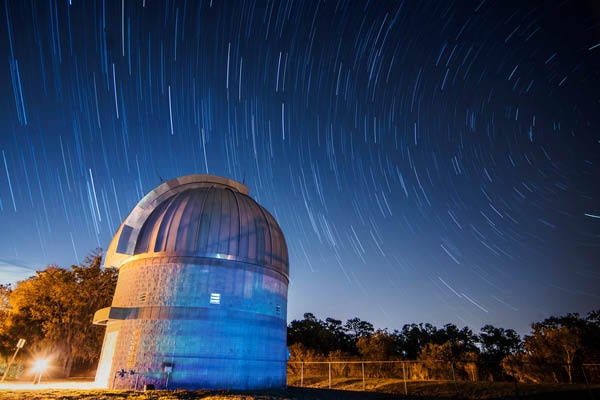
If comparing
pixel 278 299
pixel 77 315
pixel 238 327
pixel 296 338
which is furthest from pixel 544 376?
pixel 77 315

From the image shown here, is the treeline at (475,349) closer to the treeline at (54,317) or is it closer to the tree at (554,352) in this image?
the tree at (554,352)

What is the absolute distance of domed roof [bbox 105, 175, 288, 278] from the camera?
628 inches

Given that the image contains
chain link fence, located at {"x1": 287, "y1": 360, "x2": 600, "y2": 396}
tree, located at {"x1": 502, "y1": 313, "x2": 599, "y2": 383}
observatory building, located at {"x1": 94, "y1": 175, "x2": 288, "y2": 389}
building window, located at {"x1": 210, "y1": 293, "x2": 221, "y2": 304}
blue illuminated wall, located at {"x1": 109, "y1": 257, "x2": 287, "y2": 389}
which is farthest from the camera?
tree, located at {"x1": 502, "y1": 313, "x2": 599, "y2": 383}

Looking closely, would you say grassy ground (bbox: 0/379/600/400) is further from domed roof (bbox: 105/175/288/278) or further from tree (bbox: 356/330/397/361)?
tree (bbox: 356/330/397/361)

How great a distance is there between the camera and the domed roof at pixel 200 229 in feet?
52.4

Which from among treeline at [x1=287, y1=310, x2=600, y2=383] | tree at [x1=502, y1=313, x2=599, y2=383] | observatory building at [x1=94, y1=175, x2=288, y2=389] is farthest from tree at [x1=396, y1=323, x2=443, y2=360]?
observatory building at [x1=94, y1=175, x2=288, y2=389]

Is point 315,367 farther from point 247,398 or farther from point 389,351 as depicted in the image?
point 247,398

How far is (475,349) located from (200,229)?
4369 centimetres

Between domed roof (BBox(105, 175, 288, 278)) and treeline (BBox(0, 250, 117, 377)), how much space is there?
11824mm

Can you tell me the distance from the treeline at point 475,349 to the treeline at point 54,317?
18185mm

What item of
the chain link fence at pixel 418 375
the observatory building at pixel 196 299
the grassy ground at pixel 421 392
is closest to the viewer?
the grassy ground at pixel 421 392

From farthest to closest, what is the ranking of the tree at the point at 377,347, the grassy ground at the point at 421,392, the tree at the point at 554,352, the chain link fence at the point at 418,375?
the tree at the point at 377,347
the tree at the point at 554,352
the chain link fence at the point at 418,375
the grassy ground at the point at 421,392

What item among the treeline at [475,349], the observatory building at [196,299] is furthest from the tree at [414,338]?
the observatory building at [196,299]

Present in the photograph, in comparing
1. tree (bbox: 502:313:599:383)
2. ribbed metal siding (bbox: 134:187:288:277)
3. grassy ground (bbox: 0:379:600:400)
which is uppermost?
ribbed metal siding (bbox: 134:187:288:277)
